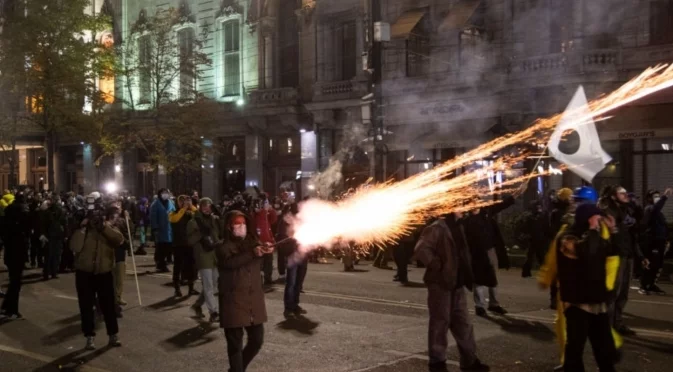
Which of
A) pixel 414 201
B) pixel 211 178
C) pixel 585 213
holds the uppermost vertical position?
pixel 211 178

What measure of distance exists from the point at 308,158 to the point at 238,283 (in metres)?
23.2

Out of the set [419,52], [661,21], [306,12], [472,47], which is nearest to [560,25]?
[661,21]

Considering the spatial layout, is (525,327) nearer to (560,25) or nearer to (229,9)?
(560,25)

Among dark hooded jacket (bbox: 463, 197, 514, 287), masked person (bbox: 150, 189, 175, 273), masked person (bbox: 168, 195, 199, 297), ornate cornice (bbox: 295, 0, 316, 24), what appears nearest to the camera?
dark hooded jacket (bbox: 463, 197, 514, 287)

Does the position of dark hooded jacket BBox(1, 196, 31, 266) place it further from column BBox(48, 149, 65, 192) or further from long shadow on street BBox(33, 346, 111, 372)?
column BBox(48, 149, 65, 192)

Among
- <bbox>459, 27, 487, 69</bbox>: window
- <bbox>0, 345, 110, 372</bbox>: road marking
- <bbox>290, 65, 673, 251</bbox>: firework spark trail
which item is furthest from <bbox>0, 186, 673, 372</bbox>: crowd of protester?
<bbox>459, 27, 487, 69</bbox>: window

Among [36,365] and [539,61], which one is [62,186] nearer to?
[539,61]

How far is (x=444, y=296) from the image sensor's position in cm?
791

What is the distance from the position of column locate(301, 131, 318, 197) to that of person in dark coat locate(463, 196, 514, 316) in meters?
18.4

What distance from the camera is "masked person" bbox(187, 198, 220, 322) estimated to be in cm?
1142

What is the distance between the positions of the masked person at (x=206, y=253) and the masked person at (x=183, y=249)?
71.7 inches

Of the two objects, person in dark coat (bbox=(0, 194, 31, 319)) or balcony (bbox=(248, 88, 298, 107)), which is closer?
person in dark coat (bbox=(0, 194, 31, 319))

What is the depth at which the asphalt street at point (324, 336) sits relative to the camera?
8492 mm

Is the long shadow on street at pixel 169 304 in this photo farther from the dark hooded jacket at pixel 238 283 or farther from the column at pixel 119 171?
the column at pixel 119 171
